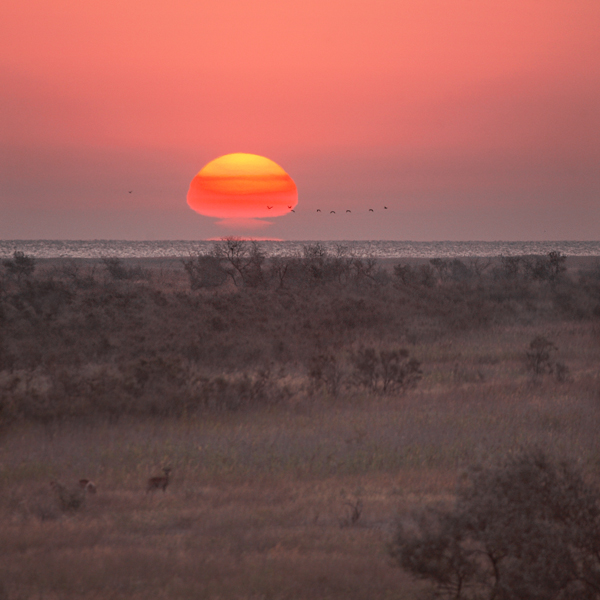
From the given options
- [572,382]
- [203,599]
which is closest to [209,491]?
[203,599]

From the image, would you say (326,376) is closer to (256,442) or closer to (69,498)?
(256,442)

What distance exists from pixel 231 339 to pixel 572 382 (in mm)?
9710

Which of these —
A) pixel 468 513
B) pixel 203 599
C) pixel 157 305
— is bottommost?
pixel 203 599

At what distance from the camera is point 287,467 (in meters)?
8.59

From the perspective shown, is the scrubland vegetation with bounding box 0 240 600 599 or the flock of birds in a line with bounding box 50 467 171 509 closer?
the scrubland vegetation with bounding box 0 240 600 599

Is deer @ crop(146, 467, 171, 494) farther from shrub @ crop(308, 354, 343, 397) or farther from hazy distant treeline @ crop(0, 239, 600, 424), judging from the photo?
shrub @ crop(308, 354, 343, 397)

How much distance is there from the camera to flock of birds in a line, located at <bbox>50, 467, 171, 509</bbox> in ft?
22.0

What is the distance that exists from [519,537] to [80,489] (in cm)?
473

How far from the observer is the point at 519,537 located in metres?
4.45

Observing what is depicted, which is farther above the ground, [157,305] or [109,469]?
[157,305]

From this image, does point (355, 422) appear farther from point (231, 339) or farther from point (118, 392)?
point (231, 339)

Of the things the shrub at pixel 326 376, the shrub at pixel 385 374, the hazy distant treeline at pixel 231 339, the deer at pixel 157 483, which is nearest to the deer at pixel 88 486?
the deer at pixel 157 483

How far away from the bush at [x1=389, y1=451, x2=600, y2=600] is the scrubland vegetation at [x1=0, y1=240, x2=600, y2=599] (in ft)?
0.14

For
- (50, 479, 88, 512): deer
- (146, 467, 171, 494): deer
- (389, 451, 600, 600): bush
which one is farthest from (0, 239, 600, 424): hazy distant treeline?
(389, 451, 600, 600): bush
